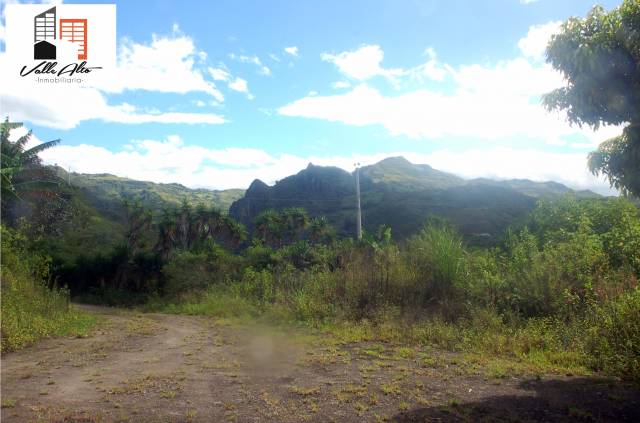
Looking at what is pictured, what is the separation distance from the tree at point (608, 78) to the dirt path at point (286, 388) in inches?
110

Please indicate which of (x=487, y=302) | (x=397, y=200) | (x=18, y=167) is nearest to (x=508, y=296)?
(x=487, y=302)

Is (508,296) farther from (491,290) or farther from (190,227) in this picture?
(190,227)

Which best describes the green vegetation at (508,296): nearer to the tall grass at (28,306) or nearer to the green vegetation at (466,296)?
the green vegetation at (466,296)

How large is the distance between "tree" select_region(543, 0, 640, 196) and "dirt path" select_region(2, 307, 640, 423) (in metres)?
2.79

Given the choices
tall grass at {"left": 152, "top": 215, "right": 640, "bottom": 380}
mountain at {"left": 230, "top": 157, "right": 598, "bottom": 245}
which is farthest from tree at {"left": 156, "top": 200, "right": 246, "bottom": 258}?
tall grass at {"left": 152, "top": 215, "right": 640, "bottom": 380}

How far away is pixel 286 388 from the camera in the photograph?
6.55m

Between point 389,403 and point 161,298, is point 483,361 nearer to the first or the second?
point 389,403

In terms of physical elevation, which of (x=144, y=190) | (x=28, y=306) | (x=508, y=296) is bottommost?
(x=28, y=306)

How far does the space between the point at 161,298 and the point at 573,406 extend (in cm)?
2765

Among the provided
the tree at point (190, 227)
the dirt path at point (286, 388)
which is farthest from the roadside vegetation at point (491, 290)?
the tree at point (190, 227)

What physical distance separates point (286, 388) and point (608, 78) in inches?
223

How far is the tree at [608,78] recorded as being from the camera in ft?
16.4

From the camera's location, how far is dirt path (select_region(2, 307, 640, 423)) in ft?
17.5

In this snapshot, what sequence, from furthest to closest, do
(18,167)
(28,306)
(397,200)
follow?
(397,200) → (18,167) → (28,306)
